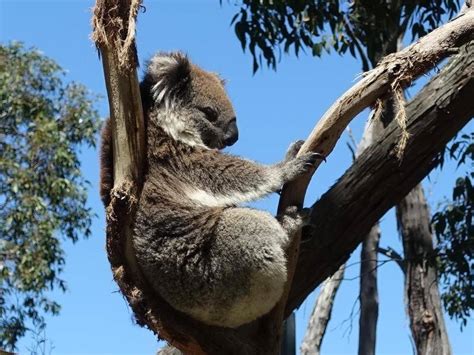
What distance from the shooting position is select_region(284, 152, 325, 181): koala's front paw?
389cm

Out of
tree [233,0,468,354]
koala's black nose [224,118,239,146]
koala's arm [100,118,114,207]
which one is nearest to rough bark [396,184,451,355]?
tree [233,0,468,354]

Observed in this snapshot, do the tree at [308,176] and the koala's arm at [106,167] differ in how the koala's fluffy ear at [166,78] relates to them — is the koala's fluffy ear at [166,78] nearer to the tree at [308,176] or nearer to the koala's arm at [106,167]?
the koala's arm at [106,167]

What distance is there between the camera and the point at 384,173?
4410mm

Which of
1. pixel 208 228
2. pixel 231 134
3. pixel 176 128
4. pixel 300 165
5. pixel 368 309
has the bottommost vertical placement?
pixel 208 228

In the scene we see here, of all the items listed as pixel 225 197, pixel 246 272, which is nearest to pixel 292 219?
pixel 246 272

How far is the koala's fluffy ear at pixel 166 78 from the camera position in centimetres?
446

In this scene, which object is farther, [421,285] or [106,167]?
[421,285]

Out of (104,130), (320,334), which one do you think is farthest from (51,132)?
(104,130)

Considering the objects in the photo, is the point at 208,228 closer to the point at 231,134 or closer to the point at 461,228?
the point at 231,134

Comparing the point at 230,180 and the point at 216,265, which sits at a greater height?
the point at 230,180

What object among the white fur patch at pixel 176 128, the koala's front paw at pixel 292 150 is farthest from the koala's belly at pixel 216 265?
the white fur patch at pixel 176 128

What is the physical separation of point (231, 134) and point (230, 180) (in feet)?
2.01

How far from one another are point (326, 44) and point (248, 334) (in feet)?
16.9

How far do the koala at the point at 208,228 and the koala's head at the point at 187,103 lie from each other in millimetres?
66
